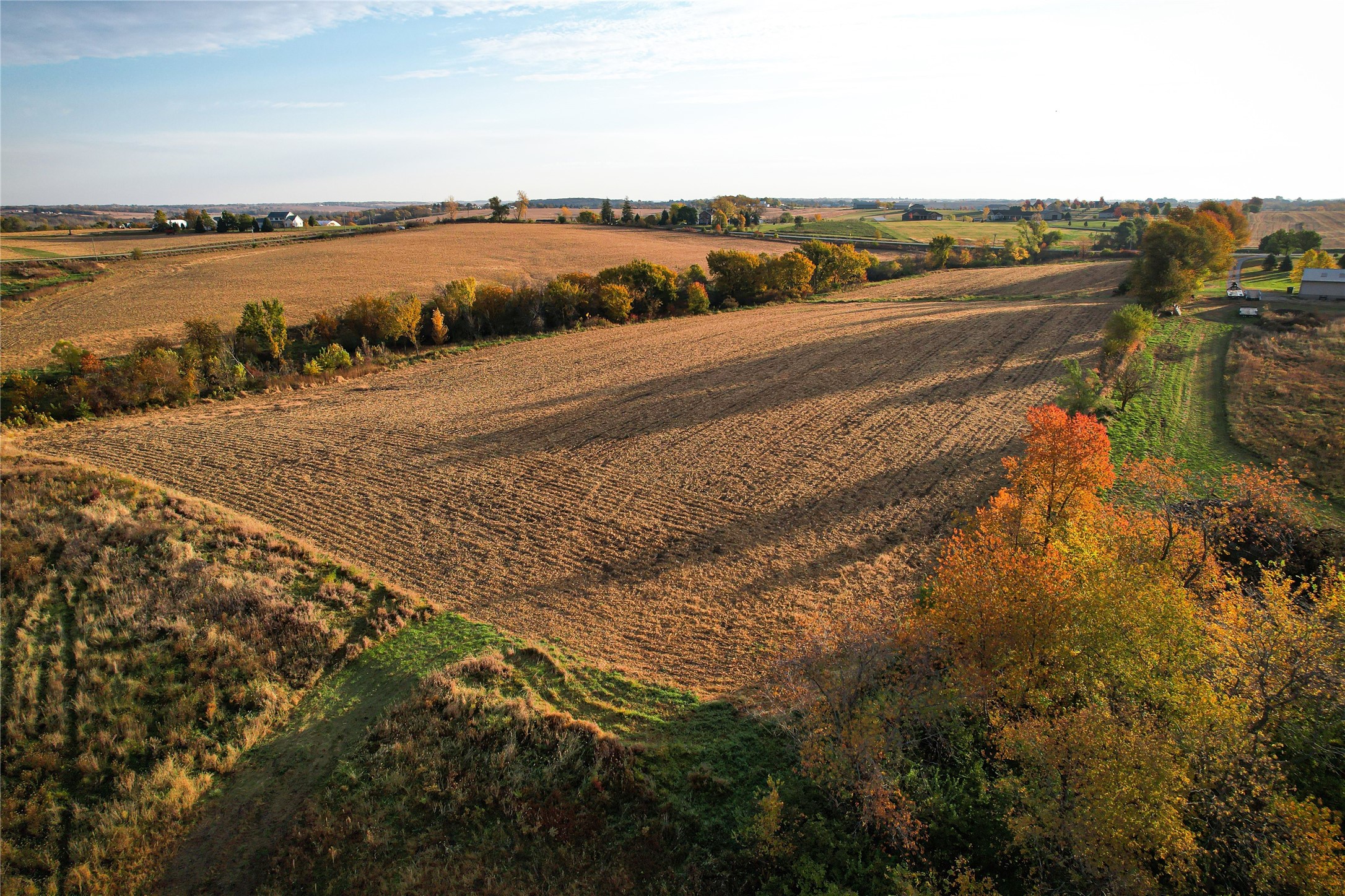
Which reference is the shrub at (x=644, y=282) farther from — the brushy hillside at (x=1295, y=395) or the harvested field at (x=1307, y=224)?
the harvested field at (x=1307, y=224)

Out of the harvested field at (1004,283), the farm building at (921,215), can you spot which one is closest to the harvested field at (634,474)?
the harvested field at (1004,283)

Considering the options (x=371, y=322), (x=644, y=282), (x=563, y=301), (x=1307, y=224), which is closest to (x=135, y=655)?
(x=371, y=322)

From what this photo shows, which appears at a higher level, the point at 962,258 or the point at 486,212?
the point at 486,212

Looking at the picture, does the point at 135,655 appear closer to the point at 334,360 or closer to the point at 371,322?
the point at 334,360

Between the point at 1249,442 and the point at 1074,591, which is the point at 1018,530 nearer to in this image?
the point at 1074,591

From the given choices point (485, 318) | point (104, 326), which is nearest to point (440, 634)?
point (485, 318)

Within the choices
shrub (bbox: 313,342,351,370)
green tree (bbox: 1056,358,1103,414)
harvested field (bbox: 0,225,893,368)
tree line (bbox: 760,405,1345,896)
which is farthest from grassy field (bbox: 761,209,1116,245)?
tree line (bbox: 760,405,1345,896)
